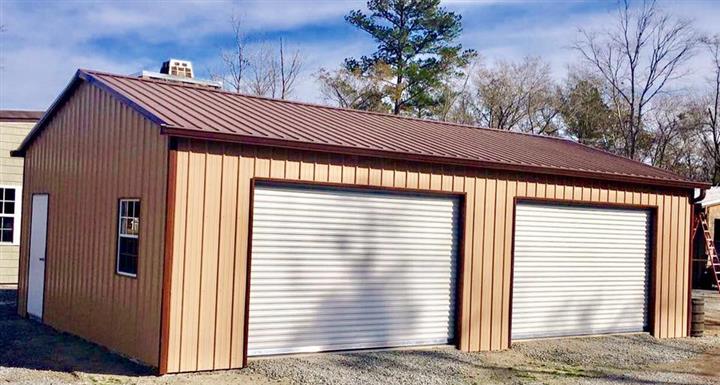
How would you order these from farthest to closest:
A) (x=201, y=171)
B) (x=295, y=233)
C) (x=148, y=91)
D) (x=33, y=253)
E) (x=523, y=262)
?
(x=33, y=253)
(x=523, y=262)
(x=148, y=91)
(x=295, y=233)
(x=201, y=171)

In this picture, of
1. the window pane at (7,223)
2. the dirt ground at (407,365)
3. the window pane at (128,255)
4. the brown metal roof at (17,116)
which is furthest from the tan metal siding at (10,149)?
the window pane at (128,255)

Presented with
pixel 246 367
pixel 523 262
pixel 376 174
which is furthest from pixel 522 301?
pixel 246 367

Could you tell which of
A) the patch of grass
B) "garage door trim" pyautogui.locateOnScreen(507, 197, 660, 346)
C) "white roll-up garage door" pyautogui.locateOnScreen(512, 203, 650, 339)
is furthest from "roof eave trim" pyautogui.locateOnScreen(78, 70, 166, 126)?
"white roll-up garage door" pyautogui.locateOnScreen(512, 203, 650, 339)

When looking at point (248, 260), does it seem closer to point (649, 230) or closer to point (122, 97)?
point (122, 97)

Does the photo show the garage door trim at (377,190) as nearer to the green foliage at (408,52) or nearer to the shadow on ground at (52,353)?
the shadow on ground at (52,353)

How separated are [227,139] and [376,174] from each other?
7.81ft

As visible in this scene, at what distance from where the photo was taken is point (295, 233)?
1038 cm

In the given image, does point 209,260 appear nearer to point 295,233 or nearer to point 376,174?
point 295,233

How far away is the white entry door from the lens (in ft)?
43.3

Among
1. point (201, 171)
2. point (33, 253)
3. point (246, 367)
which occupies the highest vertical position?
point (201, 171)

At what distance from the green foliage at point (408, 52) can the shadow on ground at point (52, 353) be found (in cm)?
2442

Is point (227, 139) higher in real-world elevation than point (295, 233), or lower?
higher

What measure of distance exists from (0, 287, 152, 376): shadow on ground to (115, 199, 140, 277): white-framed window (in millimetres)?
1121

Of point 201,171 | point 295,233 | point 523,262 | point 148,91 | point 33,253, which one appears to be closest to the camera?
point 201,171
